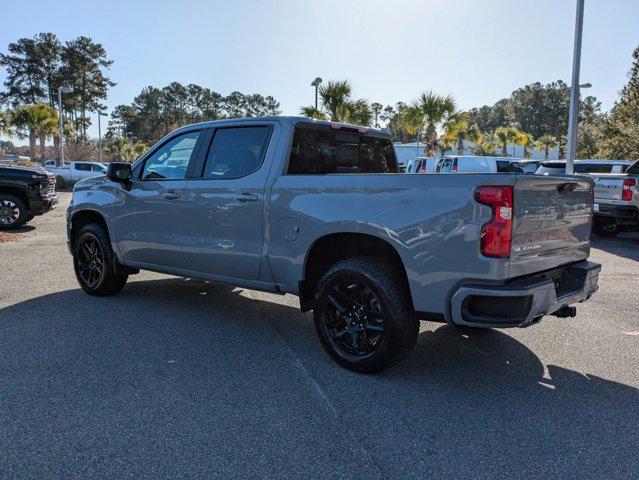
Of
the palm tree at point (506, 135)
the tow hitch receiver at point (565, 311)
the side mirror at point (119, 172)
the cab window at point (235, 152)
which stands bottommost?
the tow hitch receiver at point (565, 311)

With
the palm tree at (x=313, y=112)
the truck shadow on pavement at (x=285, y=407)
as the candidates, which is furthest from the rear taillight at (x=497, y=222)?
the palm tree at (x=313, y=112)

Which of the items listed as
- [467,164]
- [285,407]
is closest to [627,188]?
[285,407]

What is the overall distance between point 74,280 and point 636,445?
648 centimetres

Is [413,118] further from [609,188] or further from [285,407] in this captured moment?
[285,407]

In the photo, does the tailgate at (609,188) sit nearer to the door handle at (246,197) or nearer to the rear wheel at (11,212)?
the door handle at (246,197)

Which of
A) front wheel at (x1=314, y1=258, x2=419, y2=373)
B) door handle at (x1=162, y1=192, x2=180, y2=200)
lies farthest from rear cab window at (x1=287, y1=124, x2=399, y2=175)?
door handle at (x1=162, y1=192, x2=180, y2=200)

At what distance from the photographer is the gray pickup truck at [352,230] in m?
3.26

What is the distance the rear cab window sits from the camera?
14.9 ft

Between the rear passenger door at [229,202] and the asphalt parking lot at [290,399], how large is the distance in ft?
2.31

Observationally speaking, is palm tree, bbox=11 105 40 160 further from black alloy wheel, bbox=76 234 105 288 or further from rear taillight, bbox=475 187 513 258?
rear taillight, bbox=475 187 513 258

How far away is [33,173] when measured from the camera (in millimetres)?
12266

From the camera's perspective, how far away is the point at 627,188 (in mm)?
10297

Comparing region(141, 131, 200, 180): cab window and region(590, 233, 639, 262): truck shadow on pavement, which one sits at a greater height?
region(141, 131, 200, 180): cab window

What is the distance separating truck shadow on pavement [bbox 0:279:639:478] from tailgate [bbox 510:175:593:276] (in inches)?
36.6
